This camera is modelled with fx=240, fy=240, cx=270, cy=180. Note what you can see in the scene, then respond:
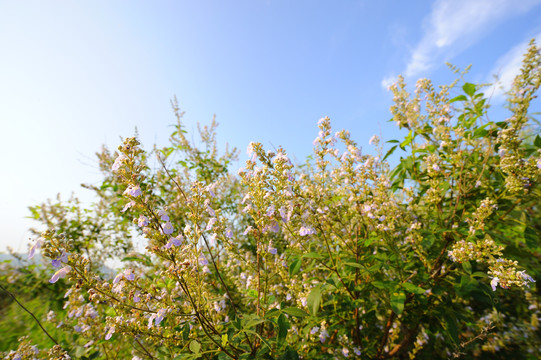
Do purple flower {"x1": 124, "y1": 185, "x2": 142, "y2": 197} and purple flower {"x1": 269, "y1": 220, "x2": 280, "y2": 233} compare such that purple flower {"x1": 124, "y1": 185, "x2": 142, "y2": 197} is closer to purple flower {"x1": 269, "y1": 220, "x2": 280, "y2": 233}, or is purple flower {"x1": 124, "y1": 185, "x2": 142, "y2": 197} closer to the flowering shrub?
the flowering shrub

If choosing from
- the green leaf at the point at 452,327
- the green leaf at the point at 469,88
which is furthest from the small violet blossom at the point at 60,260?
the green leaf at the point at 469,88

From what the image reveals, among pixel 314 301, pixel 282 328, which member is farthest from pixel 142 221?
pixel 314 301

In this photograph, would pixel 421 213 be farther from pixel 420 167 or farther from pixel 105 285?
pixel 105 285

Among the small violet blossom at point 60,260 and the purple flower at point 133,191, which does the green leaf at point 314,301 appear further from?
the small violet blossom at point 60,260

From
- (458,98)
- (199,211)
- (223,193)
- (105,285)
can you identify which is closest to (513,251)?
(458,98)

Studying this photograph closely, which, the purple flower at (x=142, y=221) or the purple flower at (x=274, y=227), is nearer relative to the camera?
the purple flower at (x=142, y=221)

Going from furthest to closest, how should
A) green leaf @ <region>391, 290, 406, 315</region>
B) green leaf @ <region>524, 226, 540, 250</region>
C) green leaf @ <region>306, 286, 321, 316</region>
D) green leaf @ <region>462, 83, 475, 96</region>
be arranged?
green leaf @ <region>462, 83, 475, 96</region>
green leaf @ <region>524, 226, 540, 250</region>
green leaf @ <region>391, 290, 406, 315</region>
green leaf @ <region>306, 286, 321, 316</region>

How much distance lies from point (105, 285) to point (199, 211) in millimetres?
809

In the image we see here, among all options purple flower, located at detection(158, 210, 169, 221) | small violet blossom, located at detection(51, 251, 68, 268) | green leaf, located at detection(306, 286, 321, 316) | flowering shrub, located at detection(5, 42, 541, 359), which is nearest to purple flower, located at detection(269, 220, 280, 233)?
flowering shrub, located at detection(5, 42, 541, 359)

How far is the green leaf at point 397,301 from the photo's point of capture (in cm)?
187

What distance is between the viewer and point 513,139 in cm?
229

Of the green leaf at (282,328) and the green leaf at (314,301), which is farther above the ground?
the green leaf at (314,301)

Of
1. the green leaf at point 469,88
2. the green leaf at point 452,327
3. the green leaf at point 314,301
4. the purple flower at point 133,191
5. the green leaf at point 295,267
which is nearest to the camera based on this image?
the purple flower at point 133,191

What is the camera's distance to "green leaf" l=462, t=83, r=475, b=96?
2803 mm
